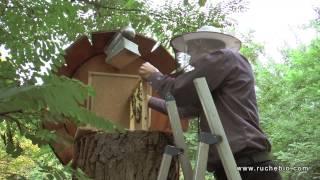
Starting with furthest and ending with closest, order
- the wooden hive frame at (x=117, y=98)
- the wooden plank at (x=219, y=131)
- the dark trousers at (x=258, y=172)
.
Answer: the wooden hive frame at (x=117, y=98) < the dark trousers at (x=258, y=172) < the wooden plank at (x=219, y=131)

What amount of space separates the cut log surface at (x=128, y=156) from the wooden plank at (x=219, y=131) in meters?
0.77

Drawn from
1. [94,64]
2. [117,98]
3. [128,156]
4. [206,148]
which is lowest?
[128,156]

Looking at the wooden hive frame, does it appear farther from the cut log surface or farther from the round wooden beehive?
the cut log surface

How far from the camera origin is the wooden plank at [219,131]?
1.99 meters

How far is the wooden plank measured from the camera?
1994 mm

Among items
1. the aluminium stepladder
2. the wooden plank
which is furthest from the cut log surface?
the wooden plank

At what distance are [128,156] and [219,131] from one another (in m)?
0.93

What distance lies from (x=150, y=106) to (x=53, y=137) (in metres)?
1.47

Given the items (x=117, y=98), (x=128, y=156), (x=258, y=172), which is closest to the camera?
(x=258, y=172)

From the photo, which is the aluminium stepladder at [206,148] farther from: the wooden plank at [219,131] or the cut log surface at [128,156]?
the cut log surface at [128,156]

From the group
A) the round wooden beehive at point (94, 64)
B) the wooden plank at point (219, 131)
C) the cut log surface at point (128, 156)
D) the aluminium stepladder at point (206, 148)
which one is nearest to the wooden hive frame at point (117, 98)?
the round wooden beehive at point (94, 64)

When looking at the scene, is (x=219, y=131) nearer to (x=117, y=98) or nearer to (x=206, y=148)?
(x=206, y=148)

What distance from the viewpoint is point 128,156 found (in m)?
2.79

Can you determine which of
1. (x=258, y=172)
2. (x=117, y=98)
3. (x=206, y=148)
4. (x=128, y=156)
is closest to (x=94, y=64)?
(x=117, y=98)
